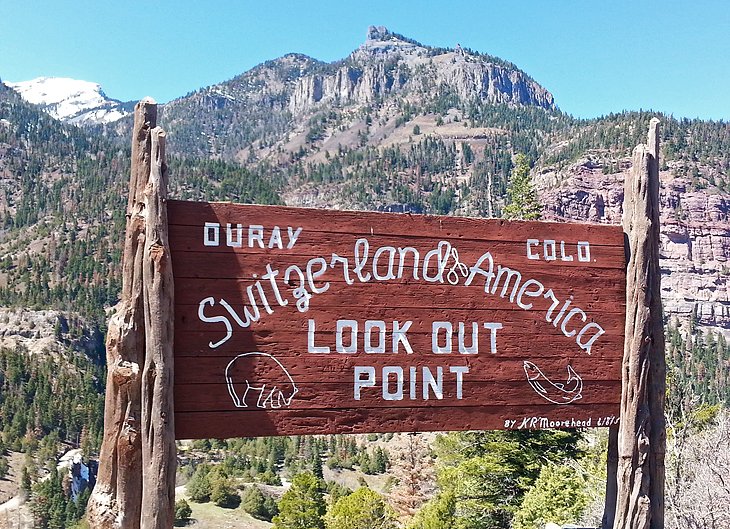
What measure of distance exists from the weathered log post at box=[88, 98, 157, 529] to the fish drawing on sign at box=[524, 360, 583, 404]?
2.30 metres

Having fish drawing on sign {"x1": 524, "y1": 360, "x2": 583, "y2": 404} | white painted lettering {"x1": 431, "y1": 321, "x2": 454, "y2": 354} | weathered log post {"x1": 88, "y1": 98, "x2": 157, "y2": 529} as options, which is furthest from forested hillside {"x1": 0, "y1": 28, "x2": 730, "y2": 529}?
weathered log post {"x1": 88, "y1": 98, "x2": 157, "y2": 529}

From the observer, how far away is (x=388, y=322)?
12.9 feet

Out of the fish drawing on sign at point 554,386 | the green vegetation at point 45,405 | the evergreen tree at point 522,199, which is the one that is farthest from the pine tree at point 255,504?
the fish drawing on sign at point 554,386

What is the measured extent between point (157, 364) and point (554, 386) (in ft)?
7.83

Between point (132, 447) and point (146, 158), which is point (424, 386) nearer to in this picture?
point (132, 447)

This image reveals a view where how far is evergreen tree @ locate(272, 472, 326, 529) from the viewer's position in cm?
2952

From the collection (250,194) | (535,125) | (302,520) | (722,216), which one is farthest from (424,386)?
(535,125)

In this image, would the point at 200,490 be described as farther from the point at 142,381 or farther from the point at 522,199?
the point at 142,381

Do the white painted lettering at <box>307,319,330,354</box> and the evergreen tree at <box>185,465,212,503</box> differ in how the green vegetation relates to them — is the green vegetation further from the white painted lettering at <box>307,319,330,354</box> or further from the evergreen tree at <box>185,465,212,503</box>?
the white painted lettering at <box>307,319,330,354</box>

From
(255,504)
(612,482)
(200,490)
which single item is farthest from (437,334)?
(200,490)

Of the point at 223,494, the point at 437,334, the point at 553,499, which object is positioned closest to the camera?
the point at 437,334

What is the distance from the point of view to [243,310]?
12.1ft

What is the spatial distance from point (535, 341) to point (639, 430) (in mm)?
875

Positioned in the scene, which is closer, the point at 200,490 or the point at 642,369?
the point at 642,369
